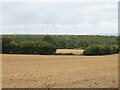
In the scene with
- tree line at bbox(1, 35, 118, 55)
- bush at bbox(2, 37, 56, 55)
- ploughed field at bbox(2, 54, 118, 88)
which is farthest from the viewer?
tree line at bbox(1, 35, 118, 55)

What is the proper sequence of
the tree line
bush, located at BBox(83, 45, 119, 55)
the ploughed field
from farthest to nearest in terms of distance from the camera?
1. bush, located at BBox(83, 45, 119, 55)
2. the tree line
3. the ploughed field

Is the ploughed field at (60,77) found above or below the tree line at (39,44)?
above

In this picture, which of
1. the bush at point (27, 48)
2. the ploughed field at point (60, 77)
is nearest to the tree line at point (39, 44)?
the bush at point (27, 48)

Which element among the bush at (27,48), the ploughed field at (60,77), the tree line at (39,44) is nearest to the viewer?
the ploughed field at (60,77)

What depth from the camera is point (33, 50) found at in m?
49.6

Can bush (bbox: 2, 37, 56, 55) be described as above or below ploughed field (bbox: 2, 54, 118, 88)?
below

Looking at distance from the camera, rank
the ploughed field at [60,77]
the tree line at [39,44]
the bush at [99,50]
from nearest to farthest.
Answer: the ploughed field at [60,77]
the tree line at [39,44]
the bush at [99,50]

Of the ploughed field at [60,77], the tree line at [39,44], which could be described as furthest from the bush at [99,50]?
the ploughed field at [60,77]

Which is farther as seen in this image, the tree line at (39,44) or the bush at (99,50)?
the bush at (99,50)

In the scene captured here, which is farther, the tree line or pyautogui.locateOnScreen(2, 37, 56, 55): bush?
the tree line

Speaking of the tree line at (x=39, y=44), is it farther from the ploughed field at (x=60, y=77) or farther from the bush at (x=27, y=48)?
the ploughed field at (x=60, y=77)

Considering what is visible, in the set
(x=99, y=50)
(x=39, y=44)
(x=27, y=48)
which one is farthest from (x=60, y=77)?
(x=27, y=48)

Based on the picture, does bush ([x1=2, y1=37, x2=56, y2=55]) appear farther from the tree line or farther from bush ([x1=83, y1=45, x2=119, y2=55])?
bush ([x1=83, y1=45, x2=119, y2=55])

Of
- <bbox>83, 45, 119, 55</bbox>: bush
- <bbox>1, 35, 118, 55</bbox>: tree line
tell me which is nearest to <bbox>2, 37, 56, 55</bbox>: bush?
<bbox>1, 35, 118, 55</bbox>: tree line
